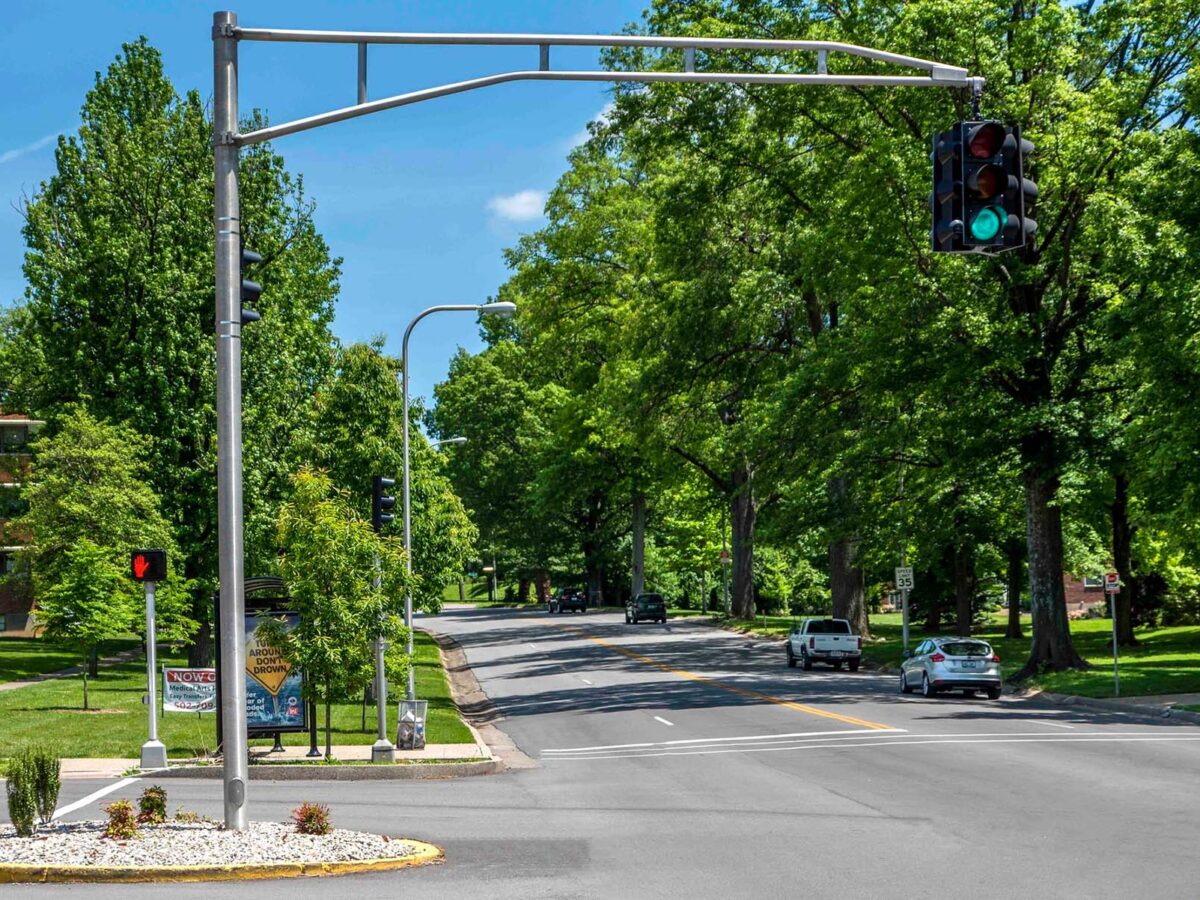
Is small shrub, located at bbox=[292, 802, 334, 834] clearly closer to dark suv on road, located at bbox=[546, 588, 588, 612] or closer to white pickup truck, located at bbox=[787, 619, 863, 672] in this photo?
white pickup truck, located at bbox=[787, 619, 863, 672]

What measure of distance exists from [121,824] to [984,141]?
900cm

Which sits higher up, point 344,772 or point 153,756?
point 153,756

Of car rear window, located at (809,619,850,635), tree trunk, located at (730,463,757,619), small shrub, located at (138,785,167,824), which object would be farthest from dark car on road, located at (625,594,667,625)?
small shrub, located at (138,785,167,824)

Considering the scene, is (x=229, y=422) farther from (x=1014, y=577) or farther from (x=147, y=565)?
(x=1014, y=577)

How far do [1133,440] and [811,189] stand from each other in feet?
43.3

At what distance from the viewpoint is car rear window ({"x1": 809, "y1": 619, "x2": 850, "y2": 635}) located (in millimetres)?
43844

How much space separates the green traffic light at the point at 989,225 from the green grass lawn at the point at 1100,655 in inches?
934

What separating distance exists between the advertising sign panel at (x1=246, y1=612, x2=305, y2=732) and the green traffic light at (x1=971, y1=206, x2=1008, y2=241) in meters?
14.5

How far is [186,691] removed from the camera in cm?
2303

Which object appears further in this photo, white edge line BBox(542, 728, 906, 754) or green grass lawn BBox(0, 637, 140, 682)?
green grass lawn BBox(0, 637, 140, 682)

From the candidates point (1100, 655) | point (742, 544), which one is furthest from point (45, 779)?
point (742, 544)

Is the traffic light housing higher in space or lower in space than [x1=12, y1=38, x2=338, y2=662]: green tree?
lower

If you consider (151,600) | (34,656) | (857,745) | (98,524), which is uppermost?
(98,524)

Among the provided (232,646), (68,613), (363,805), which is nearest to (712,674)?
(68,613)
